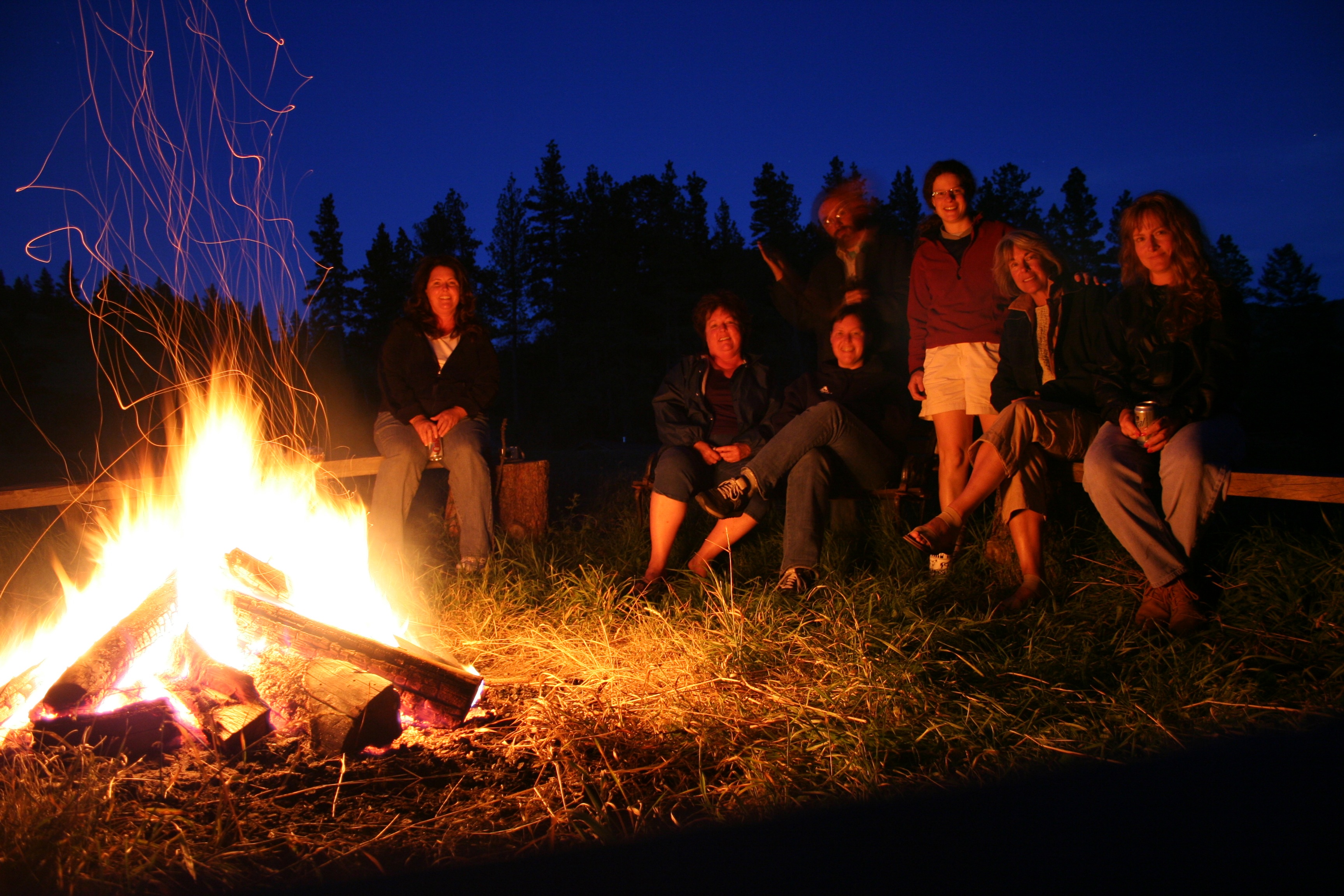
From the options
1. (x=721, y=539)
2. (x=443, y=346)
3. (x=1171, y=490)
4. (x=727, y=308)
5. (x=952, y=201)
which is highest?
(x=952, y=201)

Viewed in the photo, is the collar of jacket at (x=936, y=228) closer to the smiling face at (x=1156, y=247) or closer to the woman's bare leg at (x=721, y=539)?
the smiling face at (x=1156, y=247)

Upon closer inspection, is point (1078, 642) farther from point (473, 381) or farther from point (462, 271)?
point (462, 271)

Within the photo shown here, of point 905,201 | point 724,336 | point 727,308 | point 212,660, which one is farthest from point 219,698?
point 905,201

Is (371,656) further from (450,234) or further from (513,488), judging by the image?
(450,234)

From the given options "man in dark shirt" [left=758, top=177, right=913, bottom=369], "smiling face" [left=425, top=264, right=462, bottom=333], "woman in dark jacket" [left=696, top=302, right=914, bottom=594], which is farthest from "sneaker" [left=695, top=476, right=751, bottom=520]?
"smiling face" [left=425, top=264, right=462, bottom=333]

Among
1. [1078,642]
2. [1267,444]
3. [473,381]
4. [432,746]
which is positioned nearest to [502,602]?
[432,746]

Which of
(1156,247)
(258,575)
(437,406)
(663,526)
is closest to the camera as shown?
(258,575)

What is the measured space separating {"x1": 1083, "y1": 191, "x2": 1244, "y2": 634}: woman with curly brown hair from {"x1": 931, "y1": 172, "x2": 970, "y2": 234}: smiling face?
78cm

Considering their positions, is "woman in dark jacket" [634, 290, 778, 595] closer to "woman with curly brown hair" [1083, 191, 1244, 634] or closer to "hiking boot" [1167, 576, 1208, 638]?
"woman with curly brown hair" [1083, 191, 1244, 634]

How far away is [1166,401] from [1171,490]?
403 mm

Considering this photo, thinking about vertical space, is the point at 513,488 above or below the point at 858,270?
below

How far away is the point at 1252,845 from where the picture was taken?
5.13ft

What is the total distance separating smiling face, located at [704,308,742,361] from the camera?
13.3 feet

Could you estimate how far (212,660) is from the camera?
225cm
